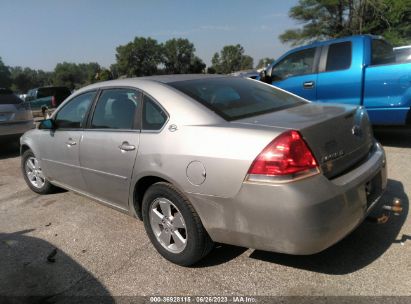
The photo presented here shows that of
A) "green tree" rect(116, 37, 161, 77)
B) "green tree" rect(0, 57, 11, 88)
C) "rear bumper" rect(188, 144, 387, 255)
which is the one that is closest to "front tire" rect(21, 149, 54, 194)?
"rear bumper" rect(188, 144, 387, 255)

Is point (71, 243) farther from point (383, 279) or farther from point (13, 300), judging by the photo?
point (383, 279)

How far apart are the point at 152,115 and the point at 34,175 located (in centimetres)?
288

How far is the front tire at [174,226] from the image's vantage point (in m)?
2.89

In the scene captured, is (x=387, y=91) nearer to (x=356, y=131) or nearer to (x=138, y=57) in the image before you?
(x=356, y=131)

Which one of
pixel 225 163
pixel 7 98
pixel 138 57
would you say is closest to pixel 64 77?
pixel 138 57

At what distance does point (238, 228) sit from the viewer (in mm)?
2629

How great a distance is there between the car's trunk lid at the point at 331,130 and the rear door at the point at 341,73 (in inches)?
126

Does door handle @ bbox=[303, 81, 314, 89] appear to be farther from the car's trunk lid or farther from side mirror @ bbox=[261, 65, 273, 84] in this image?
the car's trunk lid

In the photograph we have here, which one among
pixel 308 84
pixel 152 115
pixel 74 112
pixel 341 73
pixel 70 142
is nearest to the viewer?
pixel 152 115

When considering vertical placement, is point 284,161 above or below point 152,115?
below

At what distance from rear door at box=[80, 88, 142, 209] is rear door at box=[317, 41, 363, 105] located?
4.05 metres

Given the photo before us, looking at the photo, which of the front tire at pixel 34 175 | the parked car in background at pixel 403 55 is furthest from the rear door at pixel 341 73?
the front tire at pixel 34 175

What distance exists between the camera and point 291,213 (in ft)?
7.84

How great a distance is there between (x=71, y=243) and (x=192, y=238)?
1.48m
